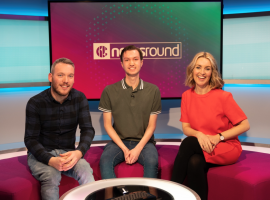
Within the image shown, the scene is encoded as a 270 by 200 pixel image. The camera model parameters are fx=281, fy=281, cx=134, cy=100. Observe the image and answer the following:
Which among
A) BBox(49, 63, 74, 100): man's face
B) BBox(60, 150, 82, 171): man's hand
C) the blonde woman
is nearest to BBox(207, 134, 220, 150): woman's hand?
the blonde woman

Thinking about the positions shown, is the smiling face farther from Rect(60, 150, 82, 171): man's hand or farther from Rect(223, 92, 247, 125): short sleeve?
Rect(223, 92, 247, 125): short sleeve

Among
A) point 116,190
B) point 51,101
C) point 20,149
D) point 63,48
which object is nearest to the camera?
point 116,190

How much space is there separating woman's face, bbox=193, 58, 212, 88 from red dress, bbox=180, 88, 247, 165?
126 mm

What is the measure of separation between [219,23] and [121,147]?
91.0 inches

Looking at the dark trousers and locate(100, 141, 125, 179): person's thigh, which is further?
locate(100, 141, 125, 179): person's thigh

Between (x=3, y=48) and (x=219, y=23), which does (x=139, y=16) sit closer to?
(x=219, y=23)

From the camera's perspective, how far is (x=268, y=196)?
2166mm

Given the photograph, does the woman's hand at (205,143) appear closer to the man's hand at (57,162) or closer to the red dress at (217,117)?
the red dress at (217,117)

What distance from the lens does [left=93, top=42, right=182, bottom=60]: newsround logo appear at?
3.77m

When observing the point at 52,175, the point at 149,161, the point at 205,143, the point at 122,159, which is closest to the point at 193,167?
the point at 205,143

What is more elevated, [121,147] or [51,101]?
[51,101]

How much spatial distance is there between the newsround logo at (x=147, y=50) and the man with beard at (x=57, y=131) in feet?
4.53

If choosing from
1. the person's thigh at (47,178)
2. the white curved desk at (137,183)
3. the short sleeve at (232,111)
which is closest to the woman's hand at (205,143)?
the short sleeve at (232,111)

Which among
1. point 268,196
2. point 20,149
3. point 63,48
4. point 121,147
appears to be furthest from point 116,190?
point 63,48
